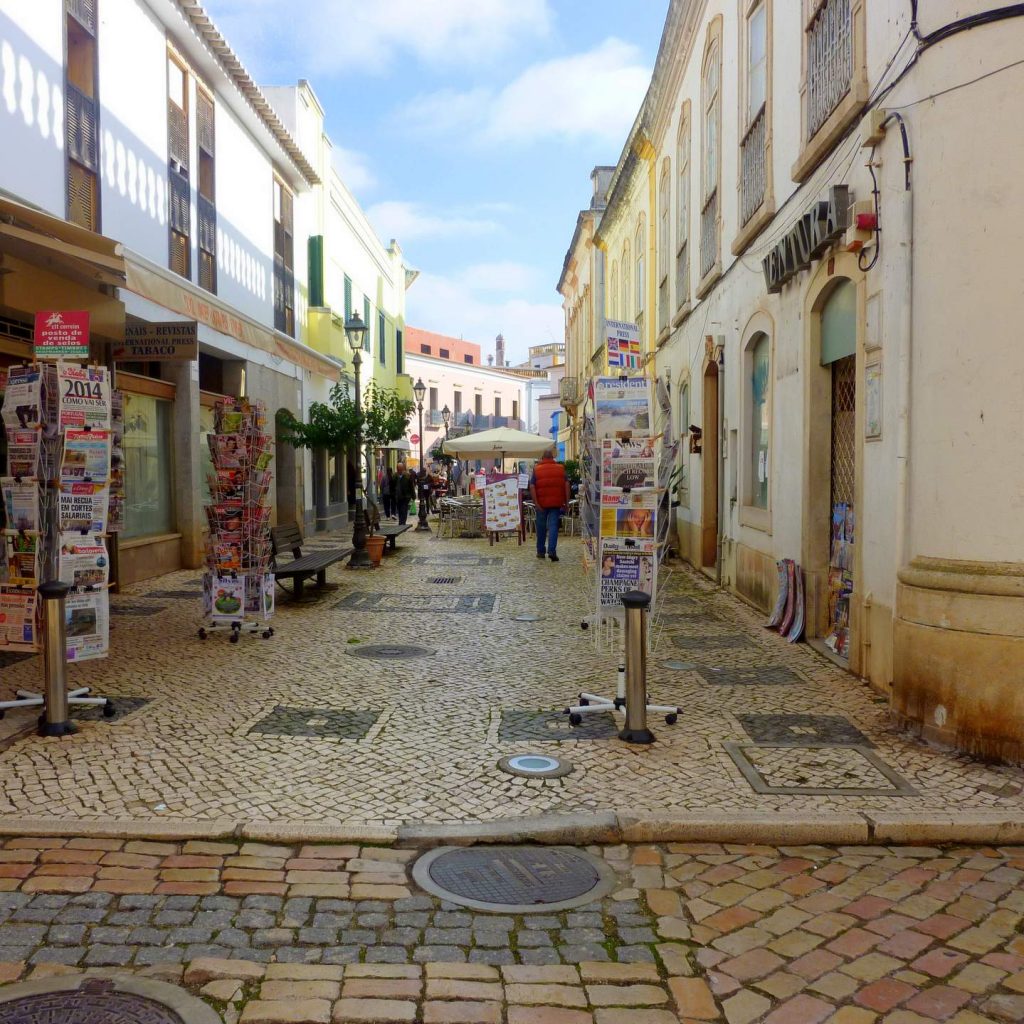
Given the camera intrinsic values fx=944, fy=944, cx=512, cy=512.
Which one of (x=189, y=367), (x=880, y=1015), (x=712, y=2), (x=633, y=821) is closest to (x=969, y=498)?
(x=633, y=821)

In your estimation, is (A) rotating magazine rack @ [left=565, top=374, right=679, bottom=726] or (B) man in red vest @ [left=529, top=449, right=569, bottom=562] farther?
(B) man in red vest @ [left=529, top=449, right=569, bottom=562]

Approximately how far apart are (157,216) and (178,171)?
1223 mm

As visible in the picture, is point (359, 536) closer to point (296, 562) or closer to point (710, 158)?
point (296, 562)

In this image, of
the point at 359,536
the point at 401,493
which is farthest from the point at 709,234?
the point at 401,493

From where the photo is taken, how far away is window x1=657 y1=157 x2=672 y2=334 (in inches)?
683

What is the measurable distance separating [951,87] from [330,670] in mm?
5721

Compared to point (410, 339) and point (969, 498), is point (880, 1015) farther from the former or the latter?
point (410, 339)

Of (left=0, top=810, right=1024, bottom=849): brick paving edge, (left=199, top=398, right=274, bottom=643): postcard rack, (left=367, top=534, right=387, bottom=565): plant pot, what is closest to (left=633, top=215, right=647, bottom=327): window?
(left=367, top=534, right=387, bottom=565): plant pot

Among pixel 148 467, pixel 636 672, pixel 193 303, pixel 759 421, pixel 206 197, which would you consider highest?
A: pixel 206 197

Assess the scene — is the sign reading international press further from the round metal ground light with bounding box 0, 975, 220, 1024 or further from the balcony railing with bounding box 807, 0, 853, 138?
the round metal ground light with bounding box 0, 975, 220, 1024

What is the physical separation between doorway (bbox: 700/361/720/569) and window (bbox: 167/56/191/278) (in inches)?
305

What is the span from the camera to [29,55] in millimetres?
9289

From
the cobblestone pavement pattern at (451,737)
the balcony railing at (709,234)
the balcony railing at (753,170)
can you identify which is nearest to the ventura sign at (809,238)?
the balcony railing at (753,170)

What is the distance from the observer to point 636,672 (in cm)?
544
